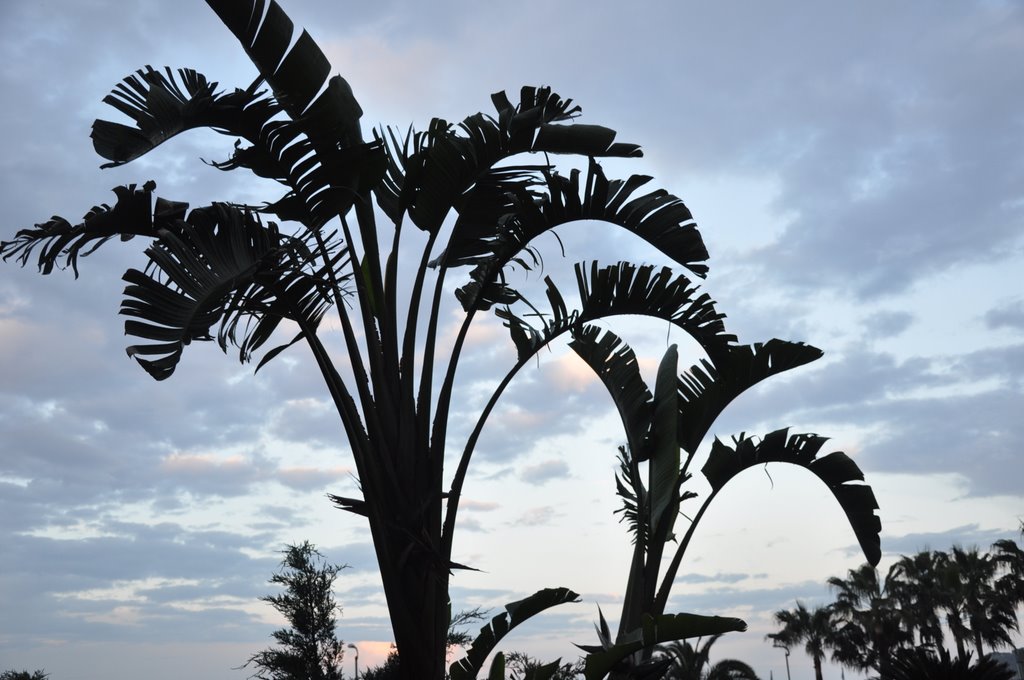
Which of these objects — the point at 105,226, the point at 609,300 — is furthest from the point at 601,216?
the point at 105,226

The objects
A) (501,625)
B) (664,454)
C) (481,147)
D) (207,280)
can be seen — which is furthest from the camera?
(664,454)

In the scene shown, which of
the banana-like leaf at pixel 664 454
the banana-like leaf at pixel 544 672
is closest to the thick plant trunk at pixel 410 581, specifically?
the banana-like leaf at pixel 544 672

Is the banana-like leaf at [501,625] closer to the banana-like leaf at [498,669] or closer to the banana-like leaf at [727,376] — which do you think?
the banana-like leaf at [498,669]

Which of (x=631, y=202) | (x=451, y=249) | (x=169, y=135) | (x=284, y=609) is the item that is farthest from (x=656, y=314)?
(x=284, y=609)

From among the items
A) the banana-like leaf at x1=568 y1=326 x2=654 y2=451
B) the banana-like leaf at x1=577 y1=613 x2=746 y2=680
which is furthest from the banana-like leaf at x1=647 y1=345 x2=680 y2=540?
the banana-like leaf at x1=577 y1=613 x2=746 y2=680

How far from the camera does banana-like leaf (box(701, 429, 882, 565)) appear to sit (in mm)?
8867

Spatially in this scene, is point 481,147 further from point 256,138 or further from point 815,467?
point 815,467

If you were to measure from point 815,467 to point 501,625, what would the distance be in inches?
146

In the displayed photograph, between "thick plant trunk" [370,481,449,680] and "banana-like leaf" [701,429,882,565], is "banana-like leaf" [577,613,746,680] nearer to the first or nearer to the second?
"thick plant trunk" [370,481,449,680]

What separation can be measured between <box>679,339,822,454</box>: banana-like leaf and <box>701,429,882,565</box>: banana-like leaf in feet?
0.91

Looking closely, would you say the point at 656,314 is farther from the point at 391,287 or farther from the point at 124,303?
the point at 124,303

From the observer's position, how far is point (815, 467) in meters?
9.13

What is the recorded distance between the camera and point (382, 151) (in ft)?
19.6

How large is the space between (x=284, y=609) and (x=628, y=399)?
31.2ft
